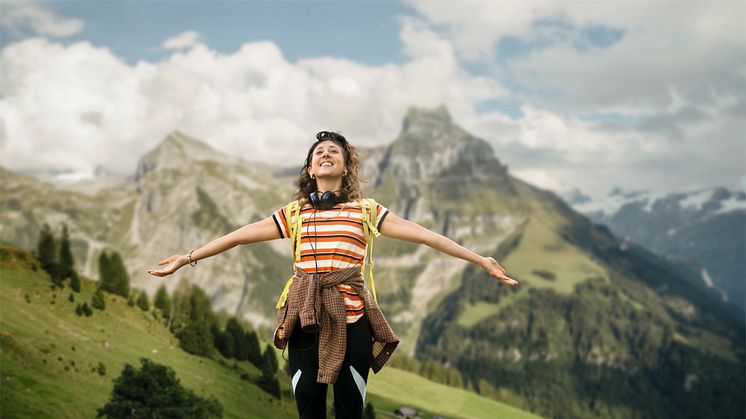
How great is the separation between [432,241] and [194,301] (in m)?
93.0

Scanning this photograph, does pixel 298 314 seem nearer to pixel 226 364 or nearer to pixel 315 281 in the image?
pixel 315 281

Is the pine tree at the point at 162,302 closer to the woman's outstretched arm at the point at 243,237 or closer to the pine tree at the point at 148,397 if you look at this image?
the pine tree at the point at 148,397

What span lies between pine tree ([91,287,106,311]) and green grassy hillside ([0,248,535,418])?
33.4 inches

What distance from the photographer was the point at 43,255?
3083 inches

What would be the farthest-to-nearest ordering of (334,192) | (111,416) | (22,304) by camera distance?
(22,304) < (111,416) < (334,192)

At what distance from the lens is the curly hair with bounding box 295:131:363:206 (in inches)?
364

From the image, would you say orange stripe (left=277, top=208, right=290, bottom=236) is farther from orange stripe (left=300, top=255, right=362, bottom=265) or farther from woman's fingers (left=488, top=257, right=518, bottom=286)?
woman's fingers (left=488, top=257, right=518, bottom=286)

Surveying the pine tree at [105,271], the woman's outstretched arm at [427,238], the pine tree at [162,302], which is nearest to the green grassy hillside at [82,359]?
the pine tree at [105,271]

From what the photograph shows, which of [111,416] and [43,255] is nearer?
[111,416]

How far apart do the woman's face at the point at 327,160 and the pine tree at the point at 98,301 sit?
71.9 metres

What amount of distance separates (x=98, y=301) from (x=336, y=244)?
73.2 meters

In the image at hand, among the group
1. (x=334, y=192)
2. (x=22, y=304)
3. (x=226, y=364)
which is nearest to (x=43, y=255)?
(x=22, y=304)

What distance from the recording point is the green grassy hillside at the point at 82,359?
4494 cm

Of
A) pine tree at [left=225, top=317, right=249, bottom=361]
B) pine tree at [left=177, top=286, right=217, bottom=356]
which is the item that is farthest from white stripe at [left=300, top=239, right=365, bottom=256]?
pine tree at [left=225, top=317, right=249, bottom=361]
